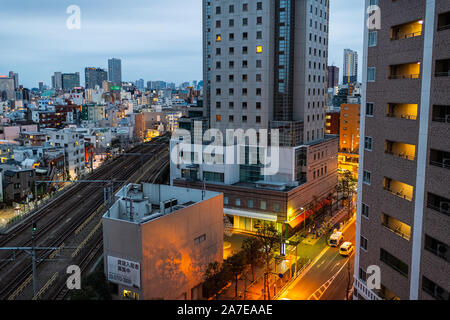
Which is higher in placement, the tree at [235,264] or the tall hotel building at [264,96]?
the tall hotel building at [264,96]

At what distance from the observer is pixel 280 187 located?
33094 mm

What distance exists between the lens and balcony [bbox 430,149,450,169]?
42.8ft

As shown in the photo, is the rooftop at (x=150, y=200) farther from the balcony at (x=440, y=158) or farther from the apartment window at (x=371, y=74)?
the balcony at (x=440, y=158)

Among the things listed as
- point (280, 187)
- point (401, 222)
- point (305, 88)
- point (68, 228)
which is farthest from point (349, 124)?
point (401, 222)

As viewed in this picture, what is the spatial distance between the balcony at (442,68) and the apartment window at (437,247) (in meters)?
5.34

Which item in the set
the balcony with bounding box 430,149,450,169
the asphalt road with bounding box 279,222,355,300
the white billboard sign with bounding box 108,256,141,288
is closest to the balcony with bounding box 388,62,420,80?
the balcony with bounding box 430,149,450,169

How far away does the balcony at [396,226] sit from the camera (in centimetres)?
1521

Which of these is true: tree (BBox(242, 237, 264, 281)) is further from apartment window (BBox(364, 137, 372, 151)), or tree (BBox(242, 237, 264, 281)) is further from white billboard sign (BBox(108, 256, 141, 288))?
apartment window (BBox(364, 137, 372, 151))

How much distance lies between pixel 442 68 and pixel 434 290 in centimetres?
724

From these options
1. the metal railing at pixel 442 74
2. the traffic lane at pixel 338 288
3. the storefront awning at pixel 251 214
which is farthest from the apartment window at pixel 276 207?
the metal railing at pixel 442 74

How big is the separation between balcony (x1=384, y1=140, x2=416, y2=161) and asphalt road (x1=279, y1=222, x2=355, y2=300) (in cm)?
794

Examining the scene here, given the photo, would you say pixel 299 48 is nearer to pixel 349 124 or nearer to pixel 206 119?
pixel 206 119

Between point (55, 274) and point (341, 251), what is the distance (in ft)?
60.8

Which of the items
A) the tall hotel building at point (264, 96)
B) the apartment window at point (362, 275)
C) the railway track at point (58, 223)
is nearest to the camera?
the apartment window at point (362, 275)
